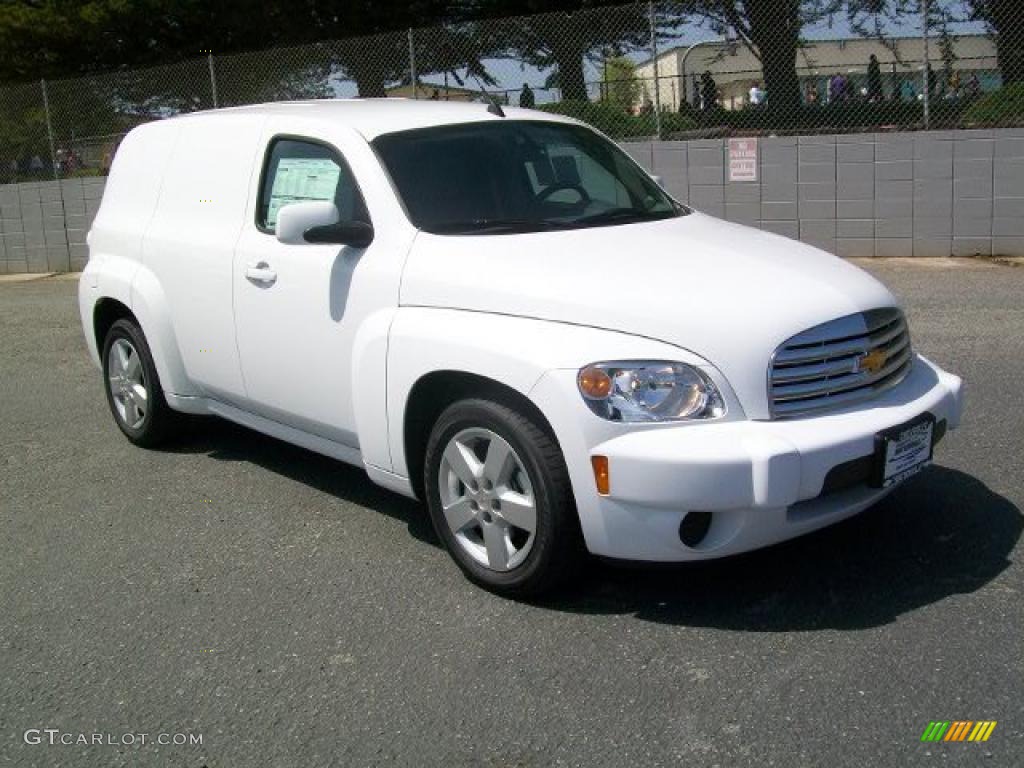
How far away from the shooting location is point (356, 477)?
5.79 meters

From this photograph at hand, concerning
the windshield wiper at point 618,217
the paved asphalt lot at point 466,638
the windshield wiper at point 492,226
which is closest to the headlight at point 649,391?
the paved asphalt lot at point 466,638

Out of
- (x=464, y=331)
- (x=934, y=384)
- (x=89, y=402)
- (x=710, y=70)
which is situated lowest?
(x=89, y=402)

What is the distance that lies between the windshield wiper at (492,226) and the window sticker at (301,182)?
0.66m

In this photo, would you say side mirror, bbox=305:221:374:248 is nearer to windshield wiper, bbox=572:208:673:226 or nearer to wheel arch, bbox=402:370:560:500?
wheel arch, bbox=402:370:560:500

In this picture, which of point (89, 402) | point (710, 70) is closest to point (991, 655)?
point (89, 402)

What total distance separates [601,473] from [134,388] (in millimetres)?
3535

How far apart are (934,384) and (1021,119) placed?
823 centimetres

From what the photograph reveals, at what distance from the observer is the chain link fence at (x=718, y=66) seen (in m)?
11.8

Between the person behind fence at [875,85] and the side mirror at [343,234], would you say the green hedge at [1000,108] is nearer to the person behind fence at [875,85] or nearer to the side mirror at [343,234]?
the person behind fence at [875,85]

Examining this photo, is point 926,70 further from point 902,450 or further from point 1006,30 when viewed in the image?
point 902,450

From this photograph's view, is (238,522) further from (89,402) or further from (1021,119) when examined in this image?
(1021,119)

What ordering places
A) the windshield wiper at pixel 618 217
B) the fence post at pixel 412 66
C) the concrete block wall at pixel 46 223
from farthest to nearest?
the concrete block wall at pixel 46 223, the fence post at pixel 412 66, the windshield wiper at pixel 618 217

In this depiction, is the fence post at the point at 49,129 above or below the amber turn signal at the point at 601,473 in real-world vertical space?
above

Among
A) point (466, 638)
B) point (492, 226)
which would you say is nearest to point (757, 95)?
point (492, 226)
